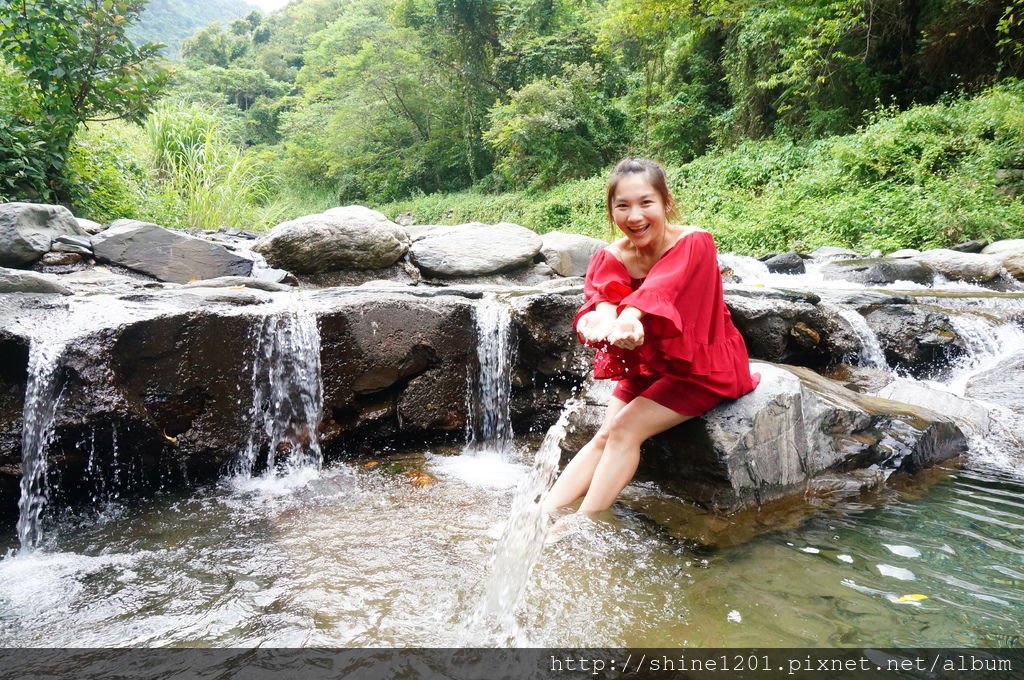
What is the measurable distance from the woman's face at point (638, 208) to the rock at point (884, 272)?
6173mm

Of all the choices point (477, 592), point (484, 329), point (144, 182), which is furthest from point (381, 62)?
point (477, 592)

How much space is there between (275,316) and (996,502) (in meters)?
4.10

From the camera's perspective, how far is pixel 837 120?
41.2ft

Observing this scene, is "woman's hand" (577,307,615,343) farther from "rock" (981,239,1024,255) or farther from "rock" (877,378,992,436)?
"rock" (981,239,1024,255)

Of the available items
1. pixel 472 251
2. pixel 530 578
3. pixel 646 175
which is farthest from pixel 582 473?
pixel 472 251

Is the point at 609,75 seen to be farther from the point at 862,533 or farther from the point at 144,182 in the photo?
the point at 862,533

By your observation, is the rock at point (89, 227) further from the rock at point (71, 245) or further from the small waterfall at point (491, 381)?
the small waterfall at point (491, 381)

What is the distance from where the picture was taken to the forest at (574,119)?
728 cm

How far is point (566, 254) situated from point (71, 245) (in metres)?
5.77

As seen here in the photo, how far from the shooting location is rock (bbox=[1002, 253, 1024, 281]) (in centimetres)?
677

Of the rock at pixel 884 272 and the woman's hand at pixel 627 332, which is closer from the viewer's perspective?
the woman's hand at pixel 627 332

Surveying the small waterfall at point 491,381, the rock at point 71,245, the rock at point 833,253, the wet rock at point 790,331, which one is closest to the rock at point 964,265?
the rock at point 833,253

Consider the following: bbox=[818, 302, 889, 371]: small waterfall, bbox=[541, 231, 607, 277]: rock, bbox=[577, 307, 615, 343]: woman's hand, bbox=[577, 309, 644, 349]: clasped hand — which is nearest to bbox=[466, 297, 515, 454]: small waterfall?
bbox=[577, 307, 615, 343]: woman's hand

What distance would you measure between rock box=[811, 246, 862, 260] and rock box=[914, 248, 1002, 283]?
1.04 metres
